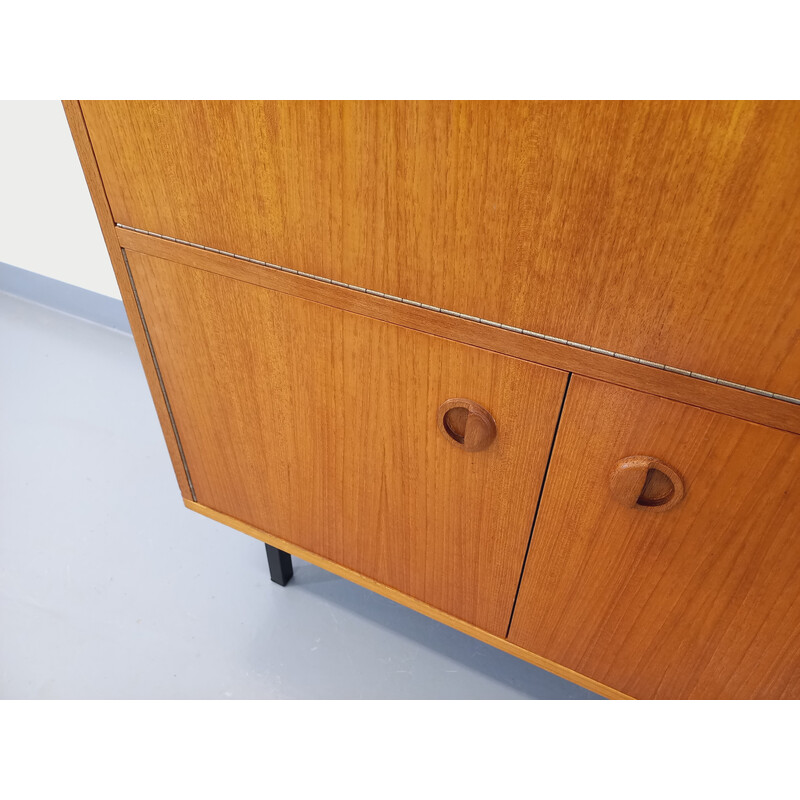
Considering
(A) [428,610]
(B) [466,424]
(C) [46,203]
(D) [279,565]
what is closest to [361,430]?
(B) [466,424]

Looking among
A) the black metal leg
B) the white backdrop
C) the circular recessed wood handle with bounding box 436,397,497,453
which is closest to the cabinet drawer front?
the circular recessed wood handle with bounding box 436,397,497,453

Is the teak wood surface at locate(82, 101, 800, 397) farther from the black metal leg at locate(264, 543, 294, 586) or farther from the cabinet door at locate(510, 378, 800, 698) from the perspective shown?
the black metal leg at locate(264, 543, 294, 586)

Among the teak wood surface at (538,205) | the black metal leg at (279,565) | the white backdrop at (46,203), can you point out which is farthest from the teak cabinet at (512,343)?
the white backdrop at (46,203)

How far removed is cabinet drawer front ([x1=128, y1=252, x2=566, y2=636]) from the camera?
1.77 feet

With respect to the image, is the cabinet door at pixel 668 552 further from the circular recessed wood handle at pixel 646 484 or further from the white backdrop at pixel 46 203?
the white backdrop at pixel 46 203

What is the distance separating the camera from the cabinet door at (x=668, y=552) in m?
0.47

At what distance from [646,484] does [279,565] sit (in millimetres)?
611

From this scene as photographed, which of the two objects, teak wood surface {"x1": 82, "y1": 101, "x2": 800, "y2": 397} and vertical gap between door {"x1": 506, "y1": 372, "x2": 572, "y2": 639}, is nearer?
teak wood surface {"x1": 82, "y1": 101, "x2": 800, "y2": 397}

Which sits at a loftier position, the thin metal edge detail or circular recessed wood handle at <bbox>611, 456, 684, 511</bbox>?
the thin metal edge detail

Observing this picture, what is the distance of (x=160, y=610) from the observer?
3.21 feet

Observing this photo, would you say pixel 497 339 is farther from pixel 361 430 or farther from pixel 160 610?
pixel 160 610

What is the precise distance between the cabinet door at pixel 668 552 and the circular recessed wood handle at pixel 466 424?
0.19ft

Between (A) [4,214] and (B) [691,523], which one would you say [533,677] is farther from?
(A) [4,214]

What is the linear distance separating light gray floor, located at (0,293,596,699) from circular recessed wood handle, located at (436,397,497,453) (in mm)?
478
